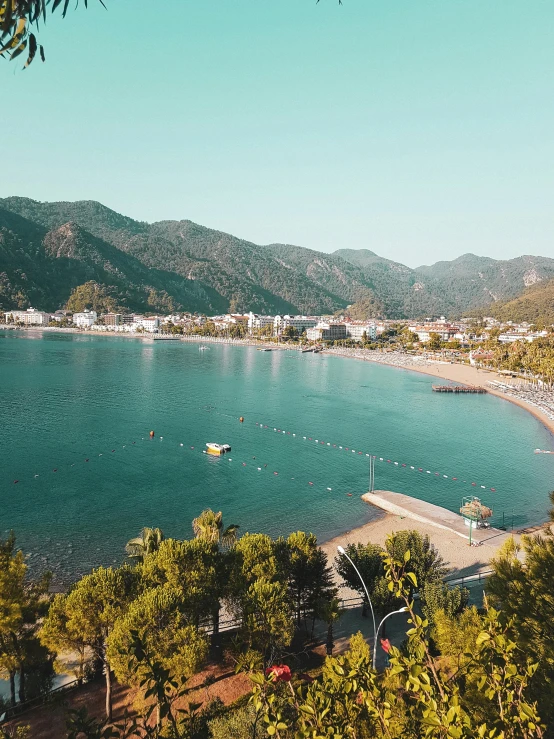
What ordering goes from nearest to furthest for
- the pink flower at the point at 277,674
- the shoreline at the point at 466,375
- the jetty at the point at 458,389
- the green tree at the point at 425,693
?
the green tree at the point at 425,693
the pink flower at the point at 277,674
the shoreline at the point at 466,375
the jetty at the point at 458,389

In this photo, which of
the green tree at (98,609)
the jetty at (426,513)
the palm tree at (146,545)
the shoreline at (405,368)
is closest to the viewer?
the green tree at (98,609)

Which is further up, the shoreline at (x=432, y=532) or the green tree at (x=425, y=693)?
the green tree at (x=425, y=693)

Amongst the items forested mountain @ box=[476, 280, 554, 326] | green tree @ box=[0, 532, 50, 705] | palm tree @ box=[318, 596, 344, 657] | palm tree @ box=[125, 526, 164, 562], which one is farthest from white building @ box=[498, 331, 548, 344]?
green tree @ box=[0, 532, 50, 705]

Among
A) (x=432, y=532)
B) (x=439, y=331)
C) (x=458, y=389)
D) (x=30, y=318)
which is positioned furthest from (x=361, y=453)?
(x=30, y=318)

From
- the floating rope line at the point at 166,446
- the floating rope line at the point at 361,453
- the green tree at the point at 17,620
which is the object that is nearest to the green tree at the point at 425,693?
the green tree at the point at 17,620

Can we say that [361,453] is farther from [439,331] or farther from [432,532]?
[439,331]

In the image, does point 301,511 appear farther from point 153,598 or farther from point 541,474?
point 541,474

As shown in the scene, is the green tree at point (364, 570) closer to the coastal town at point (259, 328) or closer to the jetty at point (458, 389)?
the jetty at point (458, 389)

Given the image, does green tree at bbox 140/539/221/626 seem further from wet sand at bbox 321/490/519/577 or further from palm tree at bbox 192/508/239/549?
wet sand at bbox 321/490/519/577
